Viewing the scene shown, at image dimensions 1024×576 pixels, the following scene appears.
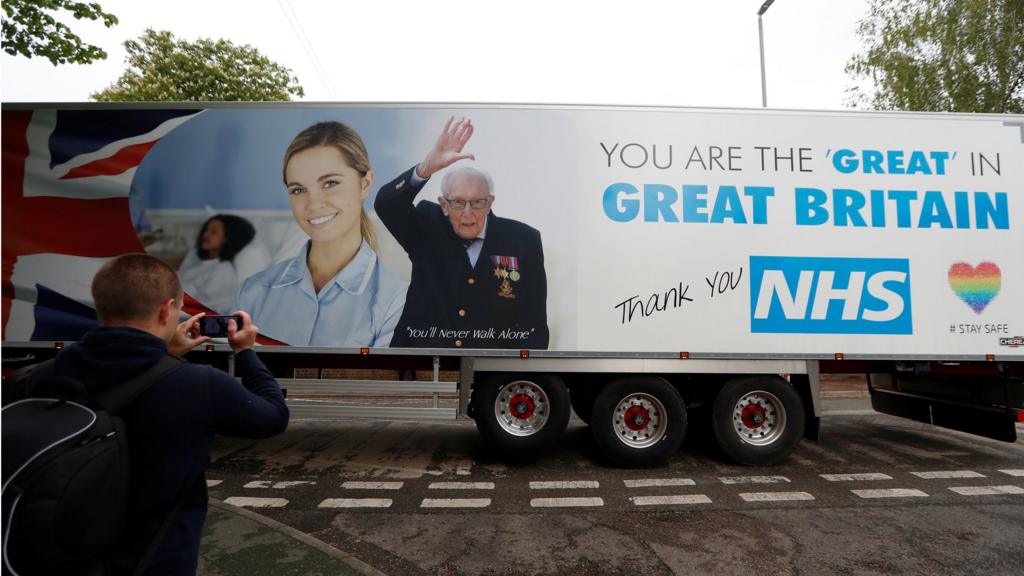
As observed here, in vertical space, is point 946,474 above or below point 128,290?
below

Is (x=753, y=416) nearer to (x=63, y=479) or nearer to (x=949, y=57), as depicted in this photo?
(x=63, y=479)

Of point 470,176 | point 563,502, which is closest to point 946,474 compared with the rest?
point 563,502

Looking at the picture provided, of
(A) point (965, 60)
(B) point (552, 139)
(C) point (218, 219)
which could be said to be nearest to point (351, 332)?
(C) point (218, 219)

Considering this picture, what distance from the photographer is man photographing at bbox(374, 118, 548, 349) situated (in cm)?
590

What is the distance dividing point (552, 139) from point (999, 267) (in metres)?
5.08

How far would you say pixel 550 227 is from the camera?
595 cm

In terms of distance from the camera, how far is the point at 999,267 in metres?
5.99

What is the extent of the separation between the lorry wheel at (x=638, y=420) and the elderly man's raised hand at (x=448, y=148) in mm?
3029

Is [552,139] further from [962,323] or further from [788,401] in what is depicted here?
[962,323]

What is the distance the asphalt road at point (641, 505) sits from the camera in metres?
3.96

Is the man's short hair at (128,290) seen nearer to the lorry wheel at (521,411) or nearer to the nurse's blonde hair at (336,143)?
the nurse's blonde hair at (336,143)

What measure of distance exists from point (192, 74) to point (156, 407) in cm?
2240

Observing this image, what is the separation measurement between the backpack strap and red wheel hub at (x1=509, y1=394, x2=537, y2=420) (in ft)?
15.4

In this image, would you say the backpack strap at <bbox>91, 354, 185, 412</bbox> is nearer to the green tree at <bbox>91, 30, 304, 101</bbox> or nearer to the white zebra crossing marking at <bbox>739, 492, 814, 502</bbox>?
the white zebra crossing marking at <bbox>739, 492, 814, 502</bbox>
